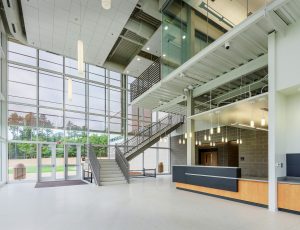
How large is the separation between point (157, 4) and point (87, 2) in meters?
3.15

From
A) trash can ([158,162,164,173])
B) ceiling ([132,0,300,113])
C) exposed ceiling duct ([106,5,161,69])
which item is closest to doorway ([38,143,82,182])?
trash can ([158,162,164,173])

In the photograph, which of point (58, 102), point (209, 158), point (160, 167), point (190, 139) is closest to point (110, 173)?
point (190, 139)

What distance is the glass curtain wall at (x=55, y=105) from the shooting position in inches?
A: 447

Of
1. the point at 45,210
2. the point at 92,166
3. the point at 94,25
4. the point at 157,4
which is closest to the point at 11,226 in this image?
the point at 45,210

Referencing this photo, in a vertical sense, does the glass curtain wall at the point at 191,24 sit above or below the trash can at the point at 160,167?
above

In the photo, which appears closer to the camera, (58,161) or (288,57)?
(288,57)

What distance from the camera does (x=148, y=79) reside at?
11.7m

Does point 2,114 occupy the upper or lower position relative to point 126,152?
upper

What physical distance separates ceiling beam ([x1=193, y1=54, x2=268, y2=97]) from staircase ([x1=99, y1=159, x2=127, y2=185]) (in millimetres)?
5523

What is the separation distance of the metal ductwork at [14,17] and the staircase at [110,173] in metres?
7.70

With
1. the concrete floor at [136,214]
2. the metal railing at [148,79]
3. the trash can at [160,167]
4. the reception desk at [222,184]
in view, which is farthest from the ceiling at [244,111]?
Result: the trash can at [160,167]

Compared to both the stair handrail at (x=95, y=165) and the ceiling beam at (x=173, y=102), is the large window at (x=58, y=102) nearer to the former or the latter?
the stair handrail at (x=95, y=165)

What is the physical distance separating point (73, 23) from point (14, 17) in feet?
8.39

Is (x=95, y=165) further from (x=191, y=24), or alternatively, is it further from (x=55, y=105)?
(x=191, y=24)
